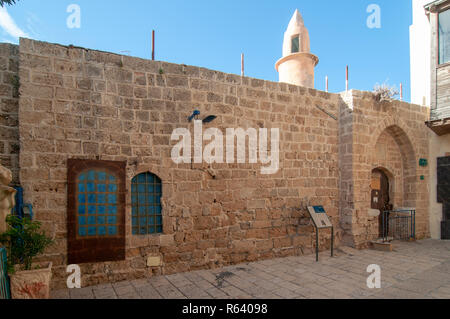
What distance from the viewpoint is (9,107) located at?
12.7ft

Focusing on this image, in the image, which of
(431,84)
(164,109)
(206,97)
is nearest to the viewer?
(164,109)

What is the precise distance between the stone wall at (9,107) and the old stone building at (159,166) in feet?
0.05

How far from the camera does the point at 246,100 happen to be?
543 centimetres

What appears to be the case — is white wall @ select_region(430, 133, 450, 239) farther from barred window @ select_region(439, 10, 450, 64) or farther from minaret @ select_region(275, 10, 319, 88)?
minaret @ select_region(275, 10, 319, 88)

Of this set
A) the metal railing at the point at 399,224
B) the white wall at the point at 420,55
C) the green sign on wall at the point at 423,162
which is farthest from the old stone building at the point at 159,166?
the white wall at the point at 420,55

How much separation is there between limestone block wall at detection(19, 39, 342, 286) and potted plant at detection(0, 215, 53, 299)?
468 millimetres

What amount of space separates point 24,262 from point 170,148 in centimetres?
264

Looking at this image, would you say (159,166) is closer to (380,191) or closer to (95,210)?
(95,210)

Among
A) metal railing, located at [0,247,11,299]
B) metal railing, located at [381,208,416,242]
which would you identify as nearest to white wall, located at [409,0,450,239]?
metal railing, located at [381,208,416,242]

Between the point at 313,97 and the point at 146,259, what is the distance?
202 inches

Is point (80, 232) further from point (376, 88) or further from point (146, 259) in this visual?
point (376, 88)

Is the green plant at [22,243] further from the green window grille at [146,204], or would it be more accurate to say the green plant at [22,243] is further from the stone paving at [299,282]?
the green window grille at [146,204]

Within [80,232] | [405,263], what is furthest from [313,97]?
[80,232]

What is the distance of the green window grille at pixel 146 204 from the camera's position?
4461 millimetres
